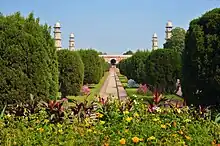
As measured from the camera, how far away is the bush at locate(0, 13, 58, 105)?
25.6 ft

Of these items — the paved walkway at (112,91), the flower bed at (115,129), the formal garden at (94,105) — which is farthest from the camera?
the paved walkway at (112,91)

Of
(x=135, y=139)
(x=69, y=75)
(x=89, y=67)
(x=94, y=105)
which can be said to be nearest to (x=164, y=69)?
(x=69, y=75)

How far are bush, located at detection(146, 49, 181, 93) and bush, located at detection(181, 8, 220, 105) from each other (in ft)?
32.2

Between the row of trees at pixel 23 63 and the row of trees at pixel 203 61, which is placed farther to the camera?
the row of trees at pixel 203 61

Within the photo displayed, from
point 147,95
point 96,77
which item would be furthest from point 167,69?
point 96,77

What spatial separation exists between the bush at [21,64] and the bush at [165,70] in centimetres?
1161

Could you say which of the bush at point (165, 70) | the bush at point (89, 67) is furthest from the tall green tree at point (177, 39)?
the bush at point (165, 70)

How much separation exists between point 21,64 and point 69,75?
31.7ft

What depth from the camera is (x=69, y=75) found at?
17.7m

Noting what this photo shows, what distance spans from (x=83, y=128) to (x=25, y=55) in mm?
3531

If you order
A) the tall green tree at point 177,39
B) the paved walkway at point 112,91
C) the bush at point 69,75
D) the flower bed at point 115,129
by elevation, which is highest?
the tall green tree at point 177,39

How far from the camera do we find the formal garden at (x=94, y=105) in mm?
4594

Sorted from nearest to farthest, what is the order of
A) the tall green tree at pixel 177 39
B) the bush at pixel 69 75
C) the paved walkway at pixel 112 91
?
the bush at pixel 69 75
the paved walkway at pixel 112 91
the tall green tree at pixel 177 39

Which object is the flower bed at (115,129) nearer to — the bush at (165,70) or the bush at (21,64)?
the bush at (21,64)
